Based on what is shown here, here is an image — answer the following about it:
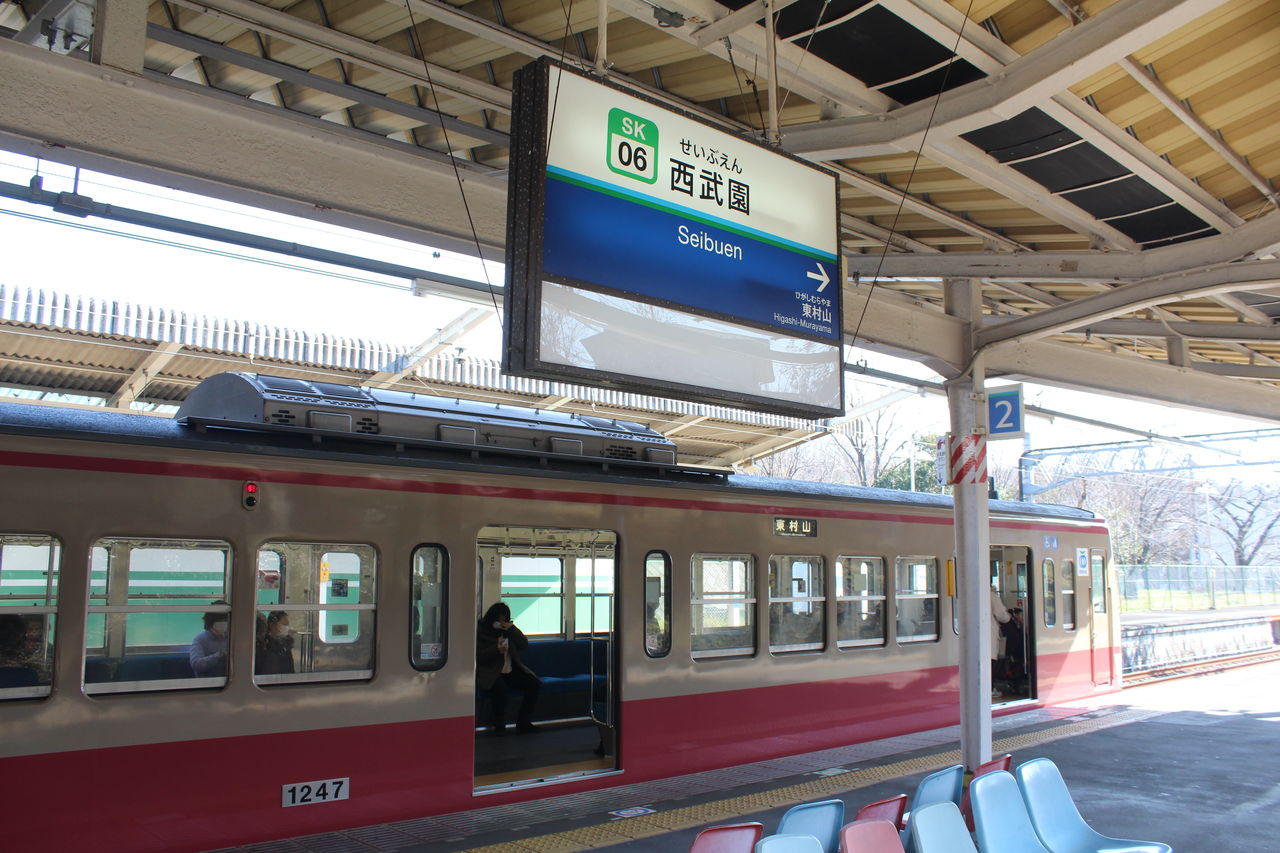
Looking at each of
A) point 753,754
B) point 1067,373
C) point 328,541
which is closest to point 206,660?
point 328,541

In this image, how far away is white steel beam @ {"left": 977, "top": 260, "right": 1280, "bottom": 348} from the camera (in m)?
7.41

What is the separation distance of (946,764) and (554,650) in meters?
4.13

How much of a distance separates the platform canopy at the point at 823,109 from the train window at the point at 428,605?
2.33 m

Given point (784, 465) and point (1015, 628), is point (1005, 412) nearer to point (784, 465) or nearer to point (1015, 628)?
point (1015, 628)

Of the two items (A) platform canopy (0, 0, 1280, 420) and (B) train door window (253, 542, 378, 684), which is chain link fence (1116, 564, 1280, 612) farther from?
(B) train door window (253, 542, 378, 684)

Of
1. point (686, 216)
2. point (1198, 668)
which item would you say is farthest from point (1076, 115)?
point (1198, 668)

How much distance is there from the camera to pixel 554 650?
10914 millimetres

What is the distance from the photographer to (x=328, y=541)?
21.4ft

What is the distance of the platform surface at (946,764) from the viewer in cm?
656

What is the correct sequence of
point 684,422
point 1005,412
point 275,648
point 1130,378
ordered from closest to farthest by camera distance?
point 275,648
point 1005,412
point 1130,378
point 684,422

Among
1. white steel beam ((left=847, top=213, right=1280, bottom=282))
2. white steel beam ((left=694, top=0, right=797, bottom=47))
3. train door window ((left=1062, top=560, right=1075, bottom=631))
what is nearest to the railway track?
train door window ((left=1062, top=560, right=1075, bottom=631))

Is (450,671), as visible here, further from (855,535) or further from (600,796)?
(855,535)

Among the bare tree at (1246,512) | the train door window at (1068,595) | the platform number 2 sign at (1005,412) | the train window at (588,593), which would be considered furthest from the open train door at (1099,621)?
the bare tree at (1246,512)

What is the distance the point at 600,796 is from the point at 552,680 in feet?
9.47
